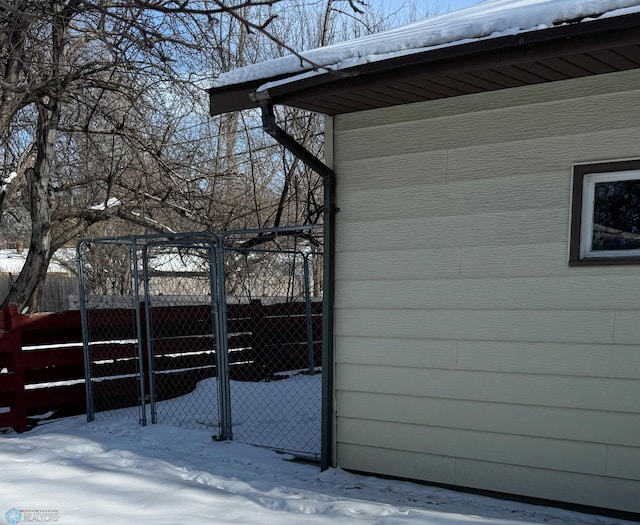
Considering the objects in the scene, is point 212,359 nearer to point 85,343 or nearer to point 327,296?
point 85,343

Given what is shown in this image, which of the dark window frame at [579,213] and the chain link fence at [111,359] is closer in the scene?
the dark window frame at [579,213]

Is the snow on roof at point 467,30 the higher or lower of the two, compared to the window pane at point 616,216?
higher

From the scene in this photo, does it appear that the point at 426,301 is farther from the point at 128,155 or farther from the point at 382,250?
the point at 128,155

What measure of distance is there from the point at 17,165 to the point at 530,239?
915 centimetres

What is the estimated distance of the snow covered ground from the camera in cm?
340

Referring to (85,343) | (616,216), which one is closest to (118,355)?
(85,343)

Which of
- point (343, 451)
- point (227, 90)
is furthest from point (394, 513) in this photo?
point (227, 90)

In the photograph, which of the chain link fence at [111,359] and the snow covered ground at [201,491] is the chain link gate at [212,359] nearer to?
the chain link fence at [111,359]

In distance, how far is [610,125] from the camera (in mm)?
3701

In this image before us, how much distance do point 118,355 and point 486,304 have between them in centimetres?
441

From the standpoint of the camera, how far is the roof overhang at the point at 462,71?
3160mm

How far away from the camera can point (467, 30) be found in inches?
137

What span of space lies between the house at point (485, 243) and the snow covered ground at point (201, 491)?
0.27 meters

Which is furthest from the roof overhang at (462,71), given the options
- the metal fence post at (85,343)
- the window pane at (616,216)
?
the metal fence post at (85,343)
